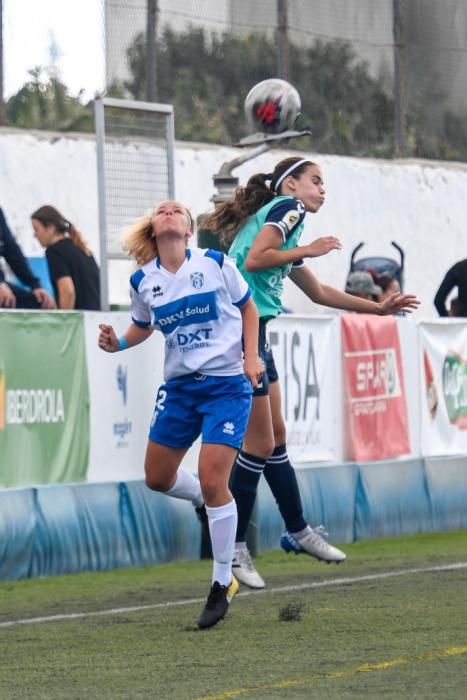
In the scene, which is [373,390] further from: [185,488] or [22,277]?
[185,488]

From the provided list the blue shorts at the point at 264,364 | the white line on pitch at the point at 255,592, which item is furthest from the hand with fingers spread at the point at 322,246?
the white line on pitch at the point at 255,592

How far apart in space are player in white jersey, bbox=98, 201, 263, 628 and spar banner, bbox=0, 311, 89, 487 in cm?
245

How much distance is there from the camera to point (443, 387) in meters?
13.8

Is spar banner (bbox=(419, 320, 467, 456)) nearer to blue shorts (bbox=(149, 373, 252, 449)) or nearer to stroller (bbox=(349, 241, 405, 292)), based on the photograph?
blue shorts (bbox=(149, 373, 252, 449))

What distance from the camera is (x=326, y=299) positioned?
9.03 meters

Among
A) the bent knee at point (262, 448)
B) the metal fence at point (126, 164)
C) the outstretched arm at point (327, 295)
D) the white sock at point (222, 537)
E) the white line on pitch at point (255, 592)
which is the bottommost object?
the white line on pitch at point (255, 592)

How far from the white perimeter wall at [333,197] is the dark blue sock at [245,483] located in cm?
894

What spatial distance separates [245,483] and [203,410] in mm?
1170

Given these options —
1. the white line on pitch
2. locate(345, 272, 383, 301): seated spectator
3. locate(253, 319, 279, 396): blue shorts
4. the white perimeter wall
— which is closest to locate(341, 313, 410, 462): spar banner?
locate(345, 272, 383, 301): seated spectator

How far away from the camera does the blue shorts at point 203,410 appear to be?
763 centimetres

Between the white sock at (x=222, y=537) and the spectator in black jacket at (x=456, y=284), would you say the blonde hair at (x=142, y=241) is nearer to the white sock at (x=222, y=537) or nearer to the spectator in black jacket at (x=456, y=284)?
the white sock at (x=222, y=537)

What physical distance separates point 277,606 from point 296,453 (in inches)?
150

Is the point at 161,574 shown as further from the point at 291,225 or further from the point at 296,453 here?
the point at 291,225

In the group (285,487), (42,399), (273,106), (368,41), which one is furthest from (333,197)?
(285,487)
